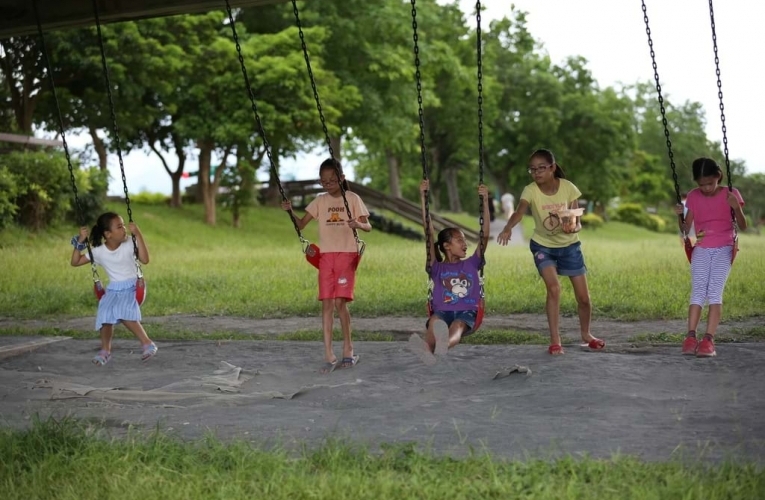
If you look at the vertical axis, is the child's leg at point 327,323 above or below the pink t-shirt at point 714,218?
below

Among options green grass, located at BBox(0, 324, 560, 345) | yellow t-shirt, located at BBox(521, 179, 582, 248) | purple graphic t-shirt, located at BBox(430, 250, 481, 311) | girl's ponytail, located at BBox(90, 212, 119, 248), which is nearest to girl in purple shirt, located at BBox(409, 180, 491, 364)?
purple graphic t-shirt, located at BBox(430, 250, 481, 311)

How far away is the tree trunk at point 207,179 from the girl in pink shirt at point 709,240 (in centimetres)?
2662

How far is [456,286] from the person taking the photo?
8.53 m

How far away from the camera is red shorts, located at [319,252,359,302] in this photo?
29.0 feet

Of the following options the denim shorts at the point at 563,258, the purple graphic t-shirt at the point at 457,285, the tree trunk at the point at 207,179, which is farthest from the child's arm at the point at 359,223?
the tree trunk at the point at 207,179

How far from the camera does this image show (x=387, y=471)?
202 inches

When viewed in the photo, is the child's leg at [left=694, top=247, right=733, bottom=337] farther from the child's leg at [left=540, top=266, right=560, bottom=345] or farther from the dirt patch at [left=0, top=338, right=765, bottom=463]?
the child's leg at [left=540, top=266, right=560, bottom=345]

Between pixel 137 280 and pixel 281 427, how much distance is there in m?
3.62

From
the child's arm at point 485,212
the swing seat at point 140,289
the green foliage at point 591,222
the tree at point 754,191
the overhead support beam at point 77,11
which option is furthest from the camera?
the green foliage at point 591,222

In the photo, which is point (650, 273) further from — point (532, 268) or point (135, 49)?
point (135, 49)

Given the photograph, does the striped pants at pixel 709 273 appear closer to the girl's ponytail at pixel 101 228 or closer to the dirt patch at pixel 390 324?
the dirt patch at pixel 390 324

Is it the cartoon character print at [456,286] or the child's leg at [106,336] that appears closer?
the cartoon character print at [456,286]

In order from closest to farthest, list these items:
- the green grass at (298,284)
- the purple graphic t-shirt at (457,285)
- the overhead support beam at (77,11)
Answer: the purple graphic t-shirt at (457,285), the overhead support beam at (77,11), the green grass at (298,284)

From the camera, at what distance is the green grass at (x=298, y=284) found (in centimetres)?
1426
